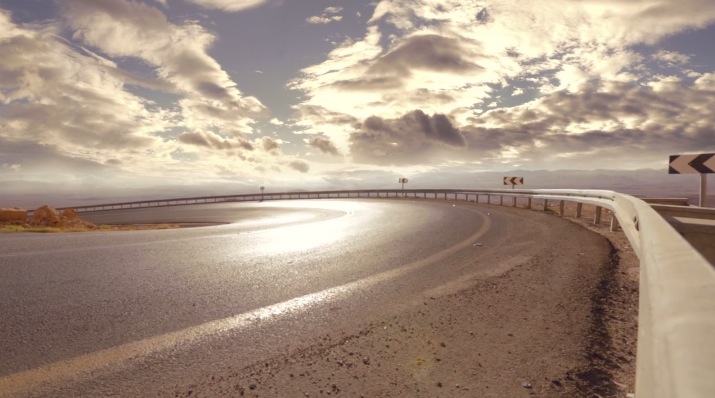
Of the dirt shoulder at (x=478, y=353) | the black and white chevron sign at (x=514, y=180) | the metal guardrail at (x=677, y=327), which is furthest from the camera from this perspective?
the black and white chevron sign at (x=514, y=180)

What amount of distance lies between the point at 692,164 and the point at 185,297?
1146 centimetres

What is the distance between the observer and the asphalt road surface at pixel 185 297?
317cm

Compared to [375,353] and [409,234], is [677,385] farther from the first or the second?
[409,234]

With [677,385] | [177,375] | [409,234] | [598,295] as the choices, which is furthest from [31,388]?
[409,234]

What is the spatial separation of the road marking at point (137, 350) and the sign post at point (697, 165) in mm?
9303

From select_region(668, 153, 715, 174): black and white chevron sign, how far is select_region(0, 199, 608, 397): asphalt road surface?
439cm

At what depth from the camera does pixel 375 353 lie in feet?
11.2

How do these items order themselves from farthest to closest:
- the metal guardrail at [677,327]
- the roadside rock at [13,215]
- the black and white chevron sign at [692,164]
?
1. the roadside rock at [13,215]
2. the black and white chevron sign at [692,164]
3. the metal guardrail at [677,327]

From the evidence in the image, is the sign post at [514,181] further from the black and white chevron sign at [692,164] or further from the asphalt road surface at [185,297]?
the asphalt road surface at [185,297]

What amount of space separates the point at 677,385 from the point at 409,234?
947 cm

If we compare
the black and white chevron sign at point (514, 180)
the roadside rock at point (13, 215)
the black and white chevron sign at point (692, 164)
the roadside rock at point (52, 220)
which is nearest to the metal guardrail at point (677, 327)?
the black and white chevron sign at point (692, 164)

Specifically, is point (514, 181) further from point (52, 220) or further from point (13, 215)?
point (13, 215)

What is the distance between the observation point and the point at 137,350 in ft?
11.3

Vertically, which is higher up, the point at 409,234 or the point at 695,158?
the point at 695,158
